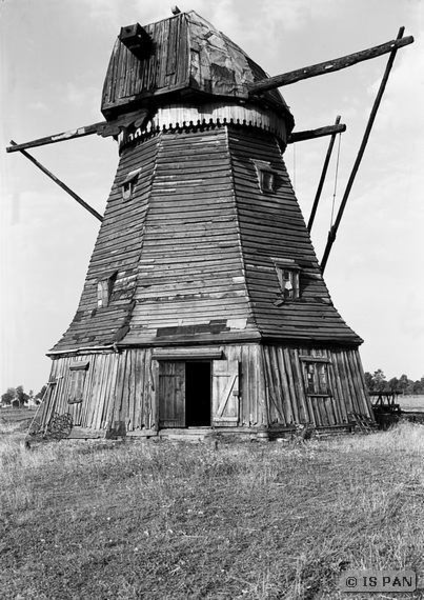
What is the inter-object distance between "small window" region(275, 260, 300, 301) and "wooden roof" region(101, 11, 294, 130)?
206 inches

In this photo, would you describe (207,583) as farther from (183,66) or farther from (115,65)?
(115,65)

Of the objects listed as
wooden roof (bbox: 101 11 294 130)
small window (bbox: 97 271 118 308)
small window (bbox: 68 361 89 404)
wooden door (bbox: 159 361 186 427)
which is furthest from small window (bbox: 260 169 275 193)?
small window (bbox: 68 361 89 404)

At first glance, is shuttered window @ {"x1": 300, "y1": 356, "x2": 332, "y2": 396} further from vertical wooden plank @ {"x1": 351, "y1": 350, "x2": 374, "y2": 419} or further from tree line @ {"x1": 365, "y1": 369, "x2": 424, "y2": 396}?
tree line @ {"x1": 365, "y1": 369, "x2": 424, "y2": 396}

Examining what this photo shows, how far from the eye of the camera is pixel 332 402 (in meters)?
18.2

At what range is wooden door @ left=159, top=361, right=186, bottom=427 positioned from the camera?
1767cm

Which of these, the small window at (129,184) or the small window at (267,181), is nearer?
the small window at (267,181)

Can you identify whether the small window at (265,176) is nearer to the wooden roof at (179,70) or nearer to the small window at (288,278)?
the wooden roof at (179,70)

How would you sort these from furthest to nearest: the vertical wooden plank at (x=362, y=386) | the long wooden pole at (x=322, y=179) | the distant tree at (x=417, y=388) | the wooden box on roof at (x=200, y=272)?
the distant tree at (x=417, y=388)
the long wooden pole at (x=322, y=179)
the vertical wooden plank at (x=362, y=386)
the wooden box on roof at (x=200, y=272)

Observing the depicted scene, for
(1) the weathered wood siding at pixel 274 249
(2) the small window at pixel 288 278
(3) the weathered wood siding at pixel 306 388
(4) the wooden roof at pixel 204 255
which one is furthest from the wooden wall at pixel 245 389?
(2) the small window at pixel 288 278

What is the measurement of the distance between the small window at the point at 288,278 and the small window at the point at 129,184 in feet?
17.7

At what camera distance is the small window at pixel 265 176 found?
2020 cm

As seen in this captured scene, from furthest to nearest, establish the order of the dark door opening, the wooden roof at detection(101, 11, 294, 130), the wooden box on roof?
the dark door opening < the wooden roof at detection(101, 11, 294, 130) < the wooden box on roof

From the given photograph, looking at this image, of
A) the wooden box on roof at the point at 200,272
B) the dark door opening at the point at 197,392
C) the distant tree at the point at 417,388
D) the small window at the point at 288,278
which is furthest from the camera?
the distant tree at the point at 417,388

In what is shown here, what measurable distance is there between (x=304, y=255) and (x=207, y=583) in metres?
13.6
